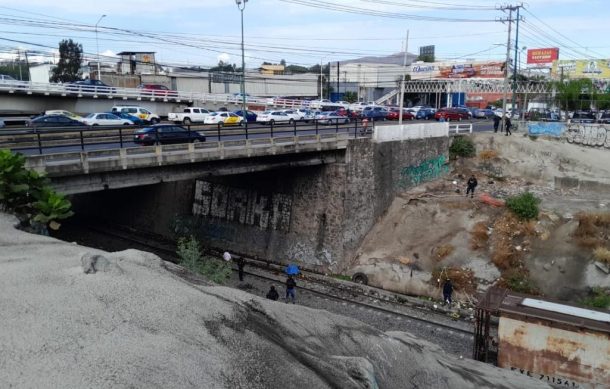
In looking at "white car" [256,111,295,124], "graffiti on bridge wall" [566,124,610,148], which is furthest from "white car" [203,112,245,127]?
"graffiti on bridge wall" [566,124,610,148]

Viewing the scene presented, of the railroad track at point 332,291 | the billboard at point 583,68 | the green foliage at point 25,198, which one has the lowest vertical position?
the railroad track at point 332,291

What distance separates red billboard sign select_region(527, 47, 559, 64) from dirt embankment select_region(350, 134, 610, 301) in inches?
2232

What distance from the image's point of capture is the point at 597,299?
71.7 feet

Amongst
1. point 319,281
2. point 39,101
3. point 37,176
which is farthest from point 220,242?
point 39,101

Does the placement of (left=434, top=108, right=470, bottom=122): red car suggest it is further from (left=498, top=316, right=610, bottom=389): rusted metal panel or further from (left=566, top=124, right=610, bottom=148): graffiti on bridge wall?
(left=498, top=316, right=610, bottom=389): rusted metal panel

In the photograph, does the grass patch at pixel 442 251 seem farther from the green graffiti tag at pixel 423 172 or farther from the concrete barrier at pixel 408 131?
the concrete barrier at pixel 408 131

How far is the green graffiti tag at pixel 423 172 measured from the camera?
32812 millimetres

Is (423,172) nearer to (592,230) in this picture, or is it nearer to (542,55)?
(592,230)

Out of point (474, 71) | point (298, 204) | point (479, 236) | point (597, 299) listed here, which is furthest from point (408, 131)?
point (474, 71)

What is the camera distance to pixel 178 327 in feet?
25.8

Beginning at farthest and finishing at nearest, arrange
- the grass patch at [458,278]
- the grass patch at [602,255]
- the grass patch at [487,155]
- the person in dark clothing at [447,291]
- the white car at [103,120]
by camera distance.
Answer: the grass patch at [487,155] < the white car at [103,120] < the grass patch at [458,278] < the person in dark clothing at [447,291] < the grass patch at [602,255]

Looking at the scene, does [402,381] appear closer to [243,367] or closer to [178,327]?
[243,367]

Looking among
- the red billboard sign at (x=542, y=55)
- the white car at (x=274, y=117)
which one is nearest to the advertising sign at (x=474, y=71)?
the red billboard sign at (x=542, y=55)

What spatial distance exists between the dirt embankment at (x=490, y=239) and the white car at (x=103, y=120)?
19822 mm
